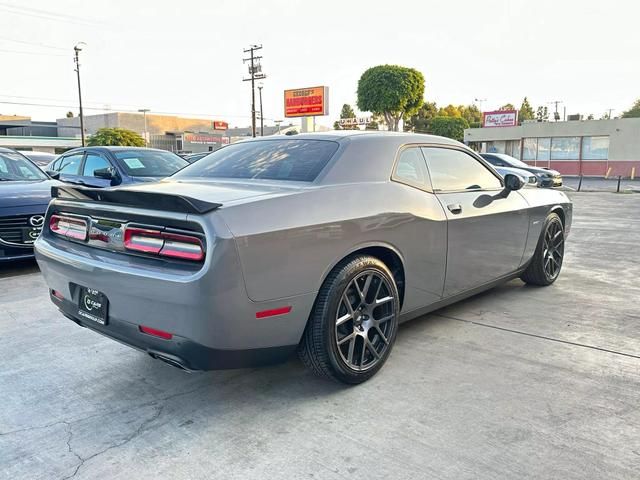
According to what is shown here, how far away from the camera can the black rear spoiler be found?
2.53 m

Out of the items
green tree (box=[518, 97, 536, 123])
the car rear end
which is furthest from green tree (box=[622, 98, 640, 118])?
the car rear end

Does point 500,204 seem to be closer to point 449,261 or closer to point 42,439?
point 449,261

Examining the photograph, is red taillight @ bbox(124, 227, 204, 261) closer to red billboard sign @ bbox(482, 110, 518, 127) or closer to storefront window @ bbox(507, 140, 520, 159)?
storefront window @ bbox(507, 140, 520, 159)

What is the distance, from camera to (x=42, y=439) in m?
2.64

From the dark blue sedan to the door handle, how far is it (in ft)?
17.4

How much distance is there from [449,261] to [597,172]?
3345 centimetres

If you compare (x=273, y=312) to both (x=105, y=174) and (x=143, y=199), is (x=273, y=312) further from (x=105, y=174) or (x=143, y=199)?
(x=105, y=174)

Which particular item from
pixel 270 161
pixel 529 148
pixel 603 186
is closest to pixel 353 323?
pixel 270 161

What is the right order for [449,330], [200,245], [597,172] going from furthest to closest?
[597,172]
[449,330]
[200,245]

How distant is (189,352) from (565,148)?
35943 mm

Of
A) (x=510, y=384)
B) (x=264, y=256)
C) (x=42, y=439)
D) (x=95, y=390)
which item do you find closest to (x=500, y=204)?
(x=510, y=384)

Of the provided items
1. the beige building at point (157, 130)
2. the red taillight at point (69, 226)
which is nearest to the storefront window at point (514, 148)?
the red taillight at point (69, 226)

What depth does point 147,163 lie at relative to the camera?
8469 mm

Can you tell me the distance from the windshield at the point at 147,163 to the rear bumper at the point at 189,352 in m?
5.59
